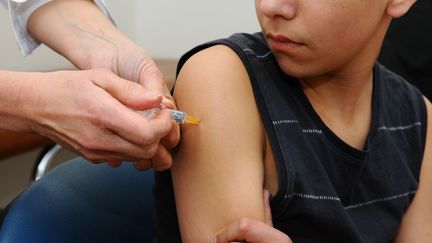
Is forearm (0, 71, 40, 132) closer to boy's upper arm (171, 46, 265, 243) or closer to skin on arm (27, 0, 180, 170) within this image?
skin on arm (27, 0, 180, 170)

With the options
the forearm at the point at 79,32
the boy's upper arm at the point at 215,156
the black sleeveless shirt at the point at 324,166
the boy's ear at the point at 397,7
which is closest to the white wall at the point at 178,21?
the forearm at the point at 79,32

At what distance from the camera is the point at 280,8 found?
1.02 m

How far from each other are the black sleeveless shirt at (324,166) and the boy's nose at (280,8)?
0.10m

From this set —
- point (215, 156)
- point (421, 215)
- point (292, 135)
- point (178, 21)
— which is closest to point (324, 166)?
point (292, 135)

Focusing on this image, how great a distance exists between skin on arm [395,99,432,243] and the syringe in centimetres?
61

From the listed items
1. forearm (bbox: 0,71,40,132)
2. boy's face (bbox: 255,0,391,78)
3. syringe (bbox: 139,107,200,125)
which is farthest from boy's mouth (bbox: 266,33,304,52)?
forearm (bbox: 0,71,40,132)

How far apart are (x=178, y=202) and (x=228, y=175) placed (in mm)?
112

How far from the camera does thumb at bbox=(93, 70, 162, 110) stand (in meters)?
0.89

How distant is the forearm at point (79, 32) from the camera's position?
1.17 m

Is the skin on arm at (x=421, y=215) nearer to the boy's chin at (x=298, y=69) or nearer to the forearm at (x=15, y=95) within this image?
the boy's chin at (x=298, y=69)

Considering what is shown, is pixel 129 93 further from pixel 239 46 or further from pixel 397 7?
pixel 397 7

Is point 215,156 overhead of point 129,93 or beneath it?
beneath

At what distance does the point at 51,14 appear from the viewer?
49.5 inches

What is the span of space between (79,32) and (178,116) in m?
0.39
